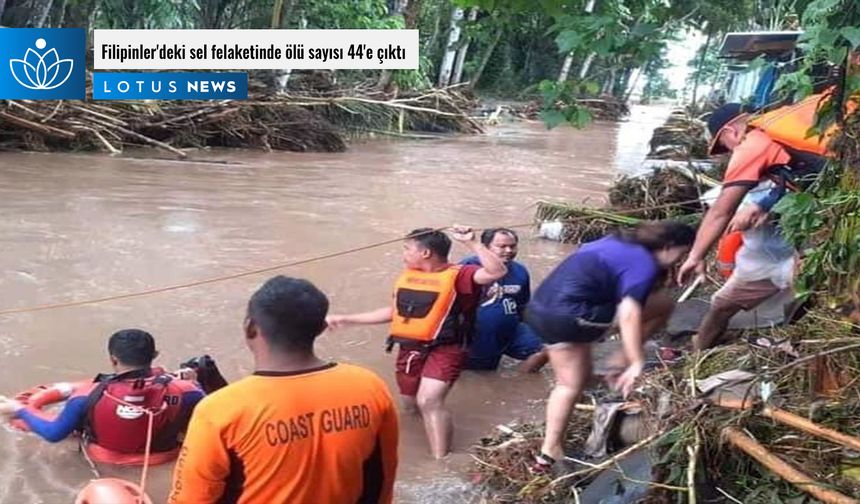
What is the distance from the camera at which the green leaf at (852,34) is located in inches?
117

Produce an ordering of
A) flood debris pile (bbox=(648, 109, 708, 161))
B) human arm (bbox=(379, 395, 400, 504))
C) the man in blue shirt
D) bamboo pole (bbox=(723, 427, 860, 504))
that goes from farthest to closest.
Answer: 1. flood debris pile (bbox=(648, 109, 708, 161))
2. the man in blue shirt
3. bamboo pole (bbox=(723, 427, 860, 504))
4. human arm (bbox=(379, 395, 400, 504))

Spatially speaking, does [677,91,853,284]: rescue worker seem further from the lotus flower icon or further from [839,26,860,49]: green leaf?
the lotus flower icon

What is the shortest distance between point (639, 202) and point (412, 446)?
545 cm

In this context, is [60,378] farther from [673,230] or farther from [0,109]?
[0,109]

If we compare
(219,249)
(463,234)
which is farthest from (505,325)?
(219,249)

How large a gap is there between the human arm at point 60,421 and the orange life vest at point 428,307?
1.57 m

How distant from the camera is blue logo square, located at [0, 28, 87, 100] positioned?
14031mm

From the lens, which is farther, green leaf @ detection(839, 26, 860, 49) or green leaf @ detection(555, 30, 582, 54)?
green leaf @ detection(555, 30, 582, 54)

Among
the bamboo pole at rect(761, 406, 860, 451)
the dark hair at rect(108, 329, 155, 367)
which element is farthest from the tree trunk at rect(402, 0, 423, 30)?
the bamboo pole at rect(761, 406, 860, 451)

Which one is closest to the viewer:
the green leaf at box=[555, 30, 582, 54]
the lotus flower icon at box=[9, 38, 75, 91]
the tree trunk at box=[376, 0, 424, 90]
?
the green leaf at box=[555, 30, 582, 54]

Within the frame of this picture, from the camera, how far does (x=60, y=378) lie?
5.54 metres

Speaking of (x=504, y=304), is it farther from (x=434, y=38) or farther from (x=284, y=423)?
(x=434, y=38)

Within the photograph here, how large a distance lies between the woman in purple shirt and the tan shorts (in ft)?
3.37

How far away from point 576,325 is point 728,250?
2179 millimetres
